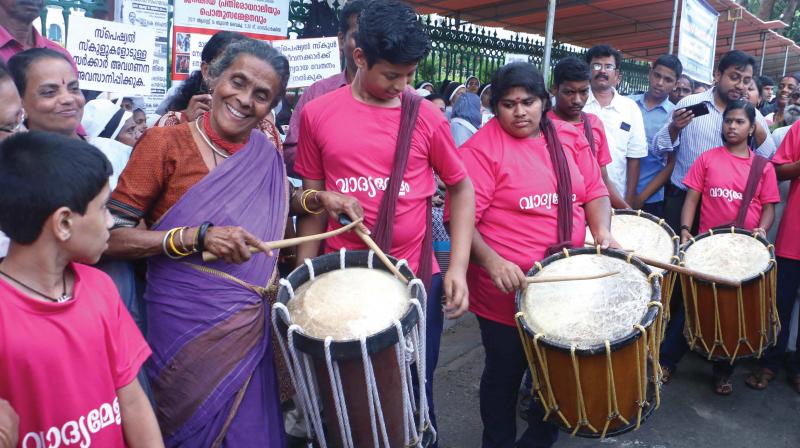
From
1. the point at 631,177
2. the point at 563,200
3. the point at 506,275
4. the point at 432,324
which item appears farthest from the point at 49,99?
the point at 631,177

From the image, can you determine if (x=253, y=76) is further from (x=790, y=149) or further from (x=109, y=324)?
(x=790, y=149)

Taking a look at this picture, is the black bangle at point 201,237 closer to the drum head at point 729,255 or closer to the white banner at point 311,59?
the drum head at point 729,255

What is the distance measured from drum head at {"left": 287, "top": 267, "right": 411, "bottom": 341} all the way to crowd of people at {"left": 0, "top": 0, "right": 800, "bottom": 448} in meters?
0.21

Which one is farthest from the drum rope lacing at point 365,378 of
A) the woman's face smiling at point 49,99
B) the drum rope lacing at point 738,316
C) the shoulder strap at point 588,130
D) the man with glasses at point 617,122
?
the man with glasses at point 617,122

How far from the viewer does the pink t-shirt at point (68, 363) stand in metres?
1.48

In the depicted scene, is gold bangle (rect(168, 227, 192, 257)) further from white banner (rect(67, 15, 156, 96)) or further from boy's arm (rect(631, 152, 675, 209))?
boy's arm (rect(631, 152, 675, 209))

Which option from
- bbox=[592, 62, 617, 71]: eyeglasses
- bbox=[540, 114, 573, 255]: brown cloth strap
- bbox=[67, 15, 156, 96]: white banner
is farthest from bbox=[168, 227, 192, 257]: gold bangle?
bbox=[592, 62, 617, 71]: eyeglasses

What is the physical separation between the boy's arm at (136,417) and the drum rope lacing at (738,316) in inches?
112

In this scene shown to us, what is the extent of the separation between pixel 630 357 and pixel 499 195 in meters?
0.91

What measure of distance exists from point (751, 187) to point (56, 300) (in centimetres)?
413

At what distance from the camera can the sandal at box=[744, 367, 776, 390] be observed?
4.38 metres

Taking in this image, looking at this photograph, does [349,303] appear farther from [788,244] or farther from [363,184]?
[788,244]

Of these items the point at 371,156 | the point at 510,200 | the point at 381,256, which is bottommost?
the point at 381,256

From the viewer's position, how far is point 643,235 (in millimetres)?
3566
